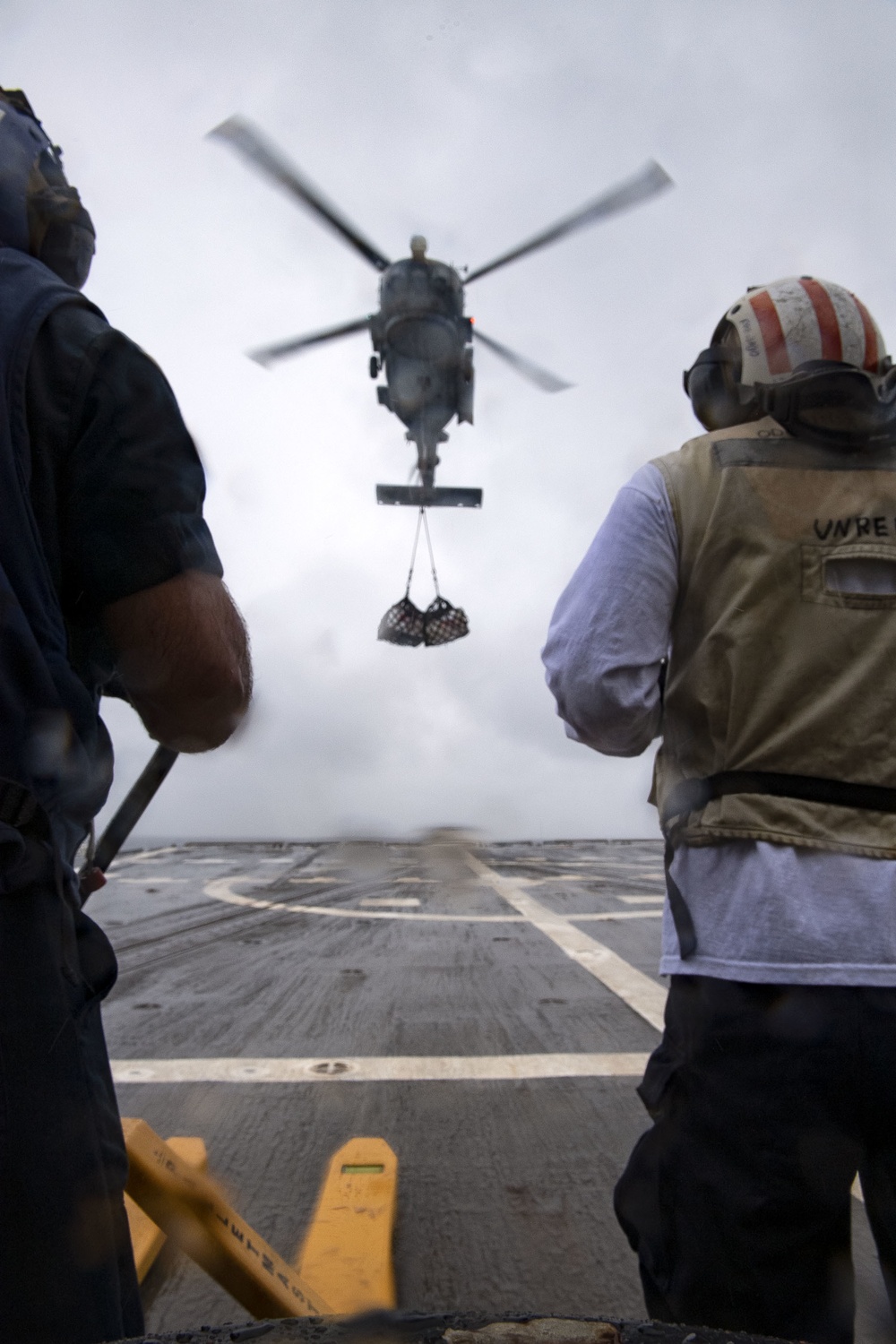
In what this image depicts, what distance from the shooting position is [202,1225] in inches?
54.4

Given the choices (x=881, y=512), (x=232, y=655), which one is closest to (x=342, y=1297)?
(x=232, y=655)

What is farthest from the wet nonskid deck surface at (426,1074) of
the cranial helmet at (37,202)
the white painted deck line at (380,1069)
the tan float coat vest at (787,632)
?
the cranial helmet at (37,202)

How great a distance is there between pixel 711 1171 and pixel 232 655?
3.10 ft

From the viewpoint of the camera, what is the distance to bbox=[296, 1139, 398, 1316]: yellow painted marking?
5.50 ft

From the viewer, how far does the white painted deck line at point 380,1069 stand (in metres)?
2.90

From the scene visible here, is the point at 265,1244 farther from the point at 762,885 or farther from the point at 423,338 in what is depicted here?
the point at 423,338

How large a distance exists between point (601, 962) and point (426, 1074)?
2112mm

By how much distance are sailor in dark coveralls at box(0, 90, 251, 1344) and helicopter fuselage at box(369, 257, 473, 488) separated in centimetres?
1217

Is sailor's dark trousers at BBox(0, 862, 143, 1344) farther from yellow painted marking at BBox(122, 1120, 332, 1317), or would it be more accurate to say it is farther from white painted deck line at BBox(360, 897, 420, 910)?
white painted deck line at BBox(360, 897, 420, 910)

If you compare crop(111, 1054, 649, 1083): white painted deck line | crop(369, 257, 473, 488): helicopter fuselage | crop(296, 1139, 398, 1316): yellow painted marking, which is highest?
crop(369, 257, 473, 488): helicopter fuselage

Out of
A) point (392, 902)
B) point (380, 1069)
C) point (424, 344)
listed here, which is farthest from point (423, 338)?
point (380, 1069)

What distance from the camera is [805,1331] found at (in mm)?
1067

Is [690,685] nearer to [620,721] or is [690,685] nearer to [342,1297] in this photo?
[620,721]

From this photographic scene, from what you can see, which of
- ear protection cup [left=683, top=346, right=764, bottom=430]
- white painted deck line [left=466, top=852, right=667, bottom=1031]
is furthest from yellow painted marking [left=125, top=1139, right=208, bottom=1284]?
ear protection cup [left=683, top=346, right=764, bottom=430]
